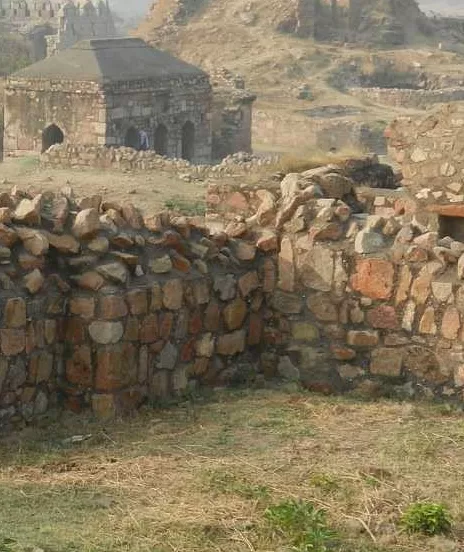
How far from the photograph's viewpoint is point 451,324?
→ 19.8 feet

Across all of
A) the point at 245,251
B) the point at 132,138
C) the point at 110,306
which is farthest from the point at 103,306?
the point at 132,138

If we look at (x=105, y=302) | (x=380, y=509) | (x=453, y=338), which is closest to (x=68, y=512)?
(x=380, y=509)

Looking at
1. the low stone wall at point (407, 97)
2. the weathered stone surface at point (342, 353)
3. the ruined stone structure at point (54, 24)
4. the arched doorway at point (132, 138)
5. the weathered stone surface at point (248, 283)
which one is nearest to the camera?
the weathered stone surface at point (342, 353)

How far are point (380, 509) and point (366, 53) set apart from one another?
39.8 meters

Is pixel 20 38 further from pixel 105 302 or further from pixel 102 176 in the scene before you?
pixel 105 302

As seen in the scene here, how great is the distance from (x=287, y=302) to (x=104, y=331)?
1.10m

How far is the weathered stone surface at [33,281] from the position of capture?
5516mm

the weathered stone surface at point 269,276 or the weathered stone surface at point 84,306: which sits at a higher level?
the weathered stone surface at point 84,306

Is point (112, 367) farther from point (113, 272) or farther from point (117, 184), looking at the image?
point (117, 184)

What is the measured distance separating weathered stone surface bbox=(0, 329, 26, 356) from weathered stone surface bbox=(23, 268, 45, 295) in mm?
176

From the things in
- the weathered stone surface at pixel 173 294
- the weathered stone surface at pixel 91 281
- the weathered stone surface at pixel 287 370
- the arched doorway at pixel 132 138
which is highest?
the weathered stone surface at pixel 91 281

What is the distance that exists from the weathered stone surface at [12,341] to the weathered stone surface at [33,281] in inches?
6.9

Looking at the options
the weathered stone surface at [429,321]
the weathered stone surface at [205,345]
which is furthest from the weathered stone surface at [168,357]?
the weathered stone surface at [429,321]

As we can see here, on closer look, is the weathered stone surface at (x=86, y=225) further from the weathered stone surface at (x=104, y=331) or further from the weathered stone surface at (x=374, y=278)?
the weathered stone surface at (x=374, y=278)
